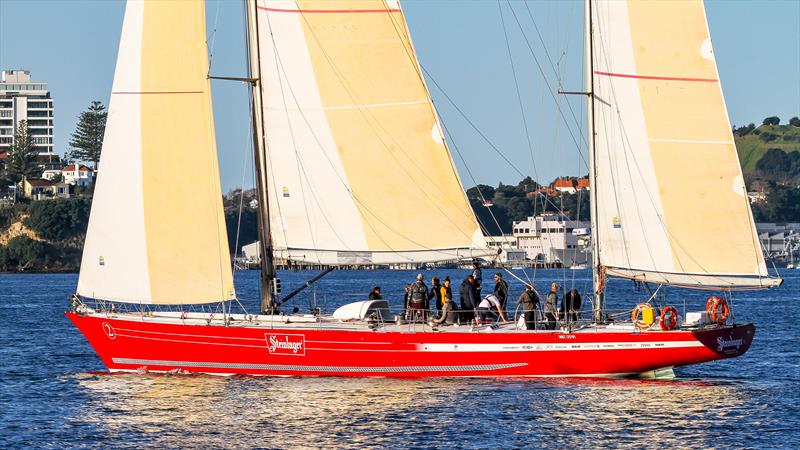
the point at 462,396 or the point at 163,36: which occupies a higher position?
the point at 163,36

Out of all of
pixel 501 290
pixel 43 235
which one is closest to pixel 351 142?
pixel 501 290

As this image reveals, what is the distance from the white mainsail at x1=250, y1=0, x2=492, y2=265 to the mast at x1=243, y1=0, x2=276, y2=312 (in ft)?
0.21

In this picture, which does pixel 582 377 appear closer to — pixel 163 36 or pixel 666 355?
pixel 666 355

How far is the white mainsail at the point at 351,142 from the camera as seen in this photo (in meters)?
35.4

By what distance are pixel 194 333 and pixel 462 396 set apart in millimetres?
7075

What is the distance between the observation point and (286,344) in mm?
34500

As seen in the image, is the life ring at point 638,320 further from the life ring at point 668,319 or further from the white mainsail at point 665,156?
the white mainsail at point 665,156

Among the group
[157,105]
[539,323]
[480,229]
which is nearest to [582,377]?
[539,323]

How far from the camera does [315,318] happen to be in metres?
35.5

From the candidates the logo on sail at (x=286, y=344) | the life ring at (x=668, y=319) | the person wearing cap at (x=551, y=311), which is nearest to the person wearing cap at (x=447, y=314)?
the person wearing cap at (x=551, y=311)

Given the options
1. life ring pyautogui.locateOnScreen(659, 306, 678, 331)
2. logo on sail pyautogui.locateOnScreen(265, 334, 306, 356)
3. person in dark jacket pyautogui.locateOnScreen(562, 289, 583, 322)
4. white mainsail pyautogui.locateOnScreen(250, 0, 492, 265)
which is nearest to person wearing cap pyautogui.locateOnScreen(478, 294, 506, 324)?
white mainsail pyautogui.locateOnScreen(250, 0, 492, 265)

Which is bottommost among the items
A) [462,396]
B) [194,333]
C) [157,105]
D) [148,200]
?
[462,396]

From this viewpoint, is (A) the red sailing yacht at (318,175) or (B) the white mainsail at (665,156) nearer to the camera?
(B) the white mainsail at (665,156)

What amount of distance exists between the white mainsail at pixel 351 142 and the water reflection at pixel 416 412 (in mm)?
3513
